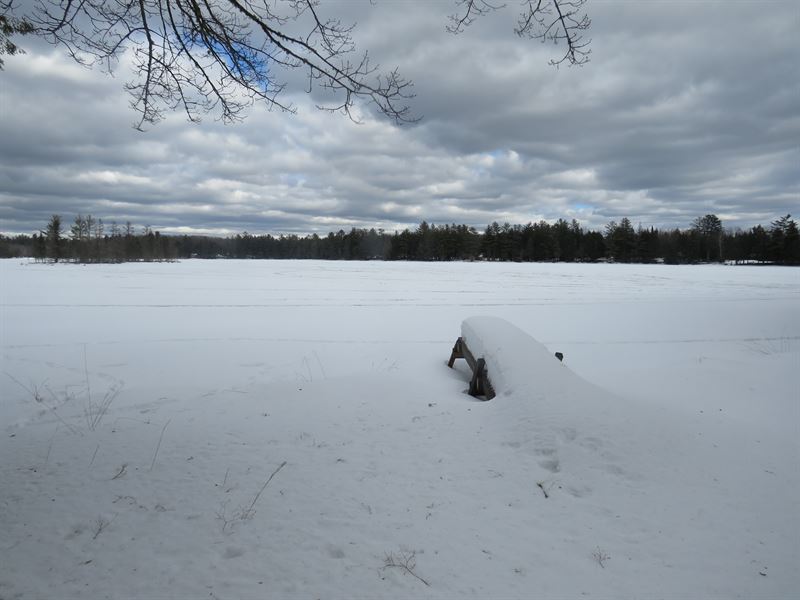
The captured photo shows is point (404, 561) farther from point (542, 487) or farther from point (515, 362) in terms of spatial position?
point (515, 362)

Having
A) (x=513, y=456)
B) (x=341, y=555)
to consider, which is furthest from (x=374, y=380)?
(x=341, y=555)

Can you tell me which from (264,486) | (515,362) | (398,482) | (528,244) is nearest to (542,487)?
(398,482)

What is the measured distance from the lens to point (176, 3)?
162 inches

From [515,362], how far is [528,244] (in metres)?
92.7

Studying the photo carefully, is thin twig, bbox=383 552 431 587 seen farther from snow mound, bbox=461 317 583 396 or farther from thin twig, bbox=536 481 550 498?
snow mound, bbox=461 317 583 396

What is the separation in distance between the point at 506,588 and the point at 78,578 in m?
2.51

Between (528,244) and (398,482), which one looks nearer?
(398,482)

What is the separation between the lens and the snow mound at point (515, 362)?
16.6 ft

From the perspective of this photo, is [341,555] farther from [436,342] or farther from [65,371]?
[436,342]

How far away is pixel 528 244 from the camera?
3696 inches

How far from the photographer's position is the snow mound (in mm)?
5051

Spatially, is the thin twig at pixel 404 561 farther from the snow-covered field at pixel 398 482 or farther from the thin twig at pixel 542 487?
the thin twig at pixel 542 487

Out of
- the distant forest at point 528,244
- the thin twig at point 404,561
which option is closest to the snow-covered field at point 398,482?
the thin twig at point 404,561

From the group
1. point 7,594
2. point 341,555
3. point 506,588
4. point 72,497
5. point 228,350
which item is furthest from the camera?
point 228,350
